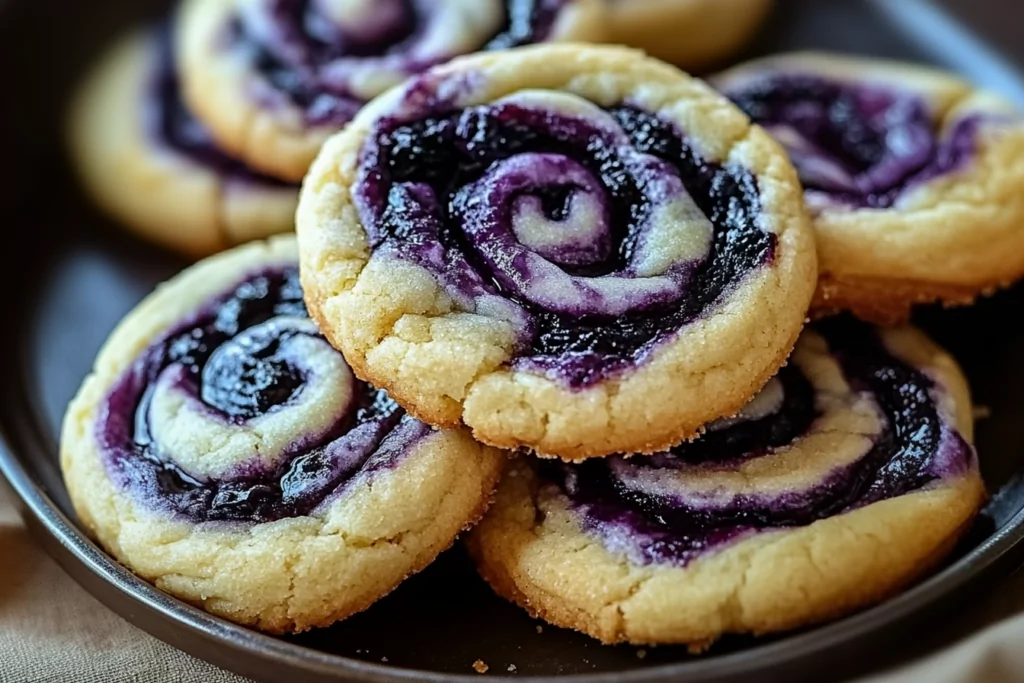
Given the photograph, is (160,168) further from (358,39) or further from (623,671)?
(623,671)

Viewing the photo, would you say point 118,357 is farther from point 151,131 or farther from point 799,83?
point 799,83

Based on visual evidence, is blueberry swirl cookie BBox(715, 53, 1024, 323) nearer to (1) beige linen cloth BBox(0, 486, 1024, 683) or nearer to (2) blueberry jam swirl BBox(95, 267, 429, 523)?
(1) beige linen cloth BBox(0, 486, 1024, 683)

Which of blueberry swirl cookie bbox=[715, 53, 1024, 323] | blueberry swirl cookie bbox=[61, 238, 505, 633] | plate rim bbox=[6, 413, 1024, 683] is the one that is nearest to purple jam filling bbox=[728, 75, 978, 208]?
blueberry swirl cookie bbox=[715, 53, 1024, 323]

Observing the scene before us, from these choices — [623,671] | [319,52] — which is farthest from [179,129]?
[623,671]

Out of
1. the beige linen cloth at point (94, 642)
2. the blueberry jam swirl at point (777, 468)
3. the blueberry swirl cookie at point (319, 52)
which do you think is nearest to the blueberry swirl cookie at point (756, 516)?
the blueberry jam swirl at point (777, 468)

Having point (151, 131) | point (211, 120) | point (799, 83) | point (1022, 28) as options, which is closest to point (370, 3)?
point (211, 120)
